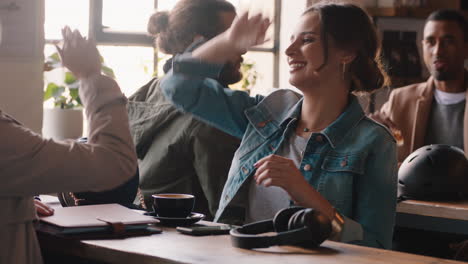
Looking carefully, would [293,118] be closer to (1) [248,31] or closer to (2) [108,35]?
(1) [248,31]

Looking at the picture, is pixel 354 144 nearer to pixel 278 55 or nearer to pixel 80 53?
pixel 80 53

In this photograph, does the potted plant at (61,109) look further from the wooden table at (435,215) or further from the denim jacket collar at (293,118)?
the wooden table at (435,215)

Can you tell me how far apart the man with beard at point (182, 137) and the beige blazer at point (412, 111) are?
1616 millimetres

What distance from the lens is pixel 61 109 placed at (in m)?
3.44

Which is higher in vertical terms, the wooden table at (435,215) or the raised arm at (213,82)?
the raised arm at (213,82)

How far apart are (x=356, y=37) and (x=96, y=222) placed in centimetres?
102

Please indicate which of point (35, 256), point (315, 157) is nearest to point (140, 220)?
point (35, 256)

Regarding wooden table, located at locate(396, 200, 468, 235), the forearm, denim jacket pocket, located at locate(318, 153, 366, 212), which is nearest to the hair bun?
wooden table, located at locate(396, 200, 468, 235)

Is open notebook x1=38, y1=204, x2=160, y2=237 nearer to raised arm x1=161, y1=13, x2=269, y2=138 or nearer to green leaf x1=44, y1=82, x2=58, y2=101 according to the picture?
raised arm x1=161, y1=13, x2=269, y2=138

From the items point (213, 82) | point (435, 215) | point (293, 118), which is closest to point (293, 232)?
point (293, 118)

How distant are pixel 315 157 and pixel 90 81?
2.37 ft

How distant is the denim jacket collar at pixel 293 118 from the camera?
2.00m

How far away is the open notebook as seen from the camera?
5.07 ft

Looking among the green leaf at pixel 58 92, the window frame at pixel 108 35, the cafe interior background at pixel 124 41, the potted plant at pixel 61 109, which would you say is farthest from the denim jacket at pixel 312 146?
the window frame at pixel 108 35
